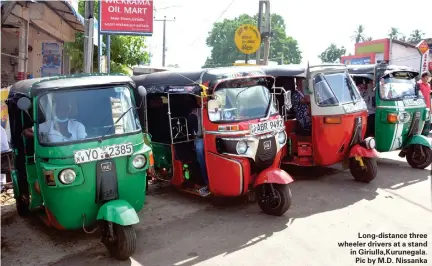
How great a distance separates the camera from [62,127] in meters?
4.51

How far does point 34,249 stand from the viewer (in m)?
4.75

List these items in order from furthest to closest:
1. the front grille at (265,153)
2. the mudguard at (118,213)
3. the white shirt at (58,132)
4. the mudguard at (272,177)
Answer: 1. the front grille at (265,153)
2. the mudguard at (272,177)
3. the white shirt at (58,132)
4. the mudguard at (118,213)

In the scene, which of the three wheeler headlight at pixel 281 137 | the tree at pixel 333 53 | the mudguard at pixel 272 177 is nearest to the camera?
the mudguard at pixel 272 177

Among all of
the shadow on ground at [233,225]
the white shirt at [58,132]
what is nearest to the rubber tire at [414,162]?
the shadow on ground at [233,225]

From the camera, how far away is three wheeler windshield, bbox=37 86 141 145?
4.48 meters

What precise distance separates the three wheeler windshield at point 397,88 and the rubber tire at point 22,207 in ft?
22.0

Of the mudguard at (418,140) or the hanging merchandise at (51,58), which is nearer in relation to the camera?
the mudguard at (418,140)

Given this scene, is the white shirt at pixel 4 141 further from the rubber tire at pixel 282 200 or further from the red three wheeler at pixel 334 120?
the red three wheeler at pixel 334 120

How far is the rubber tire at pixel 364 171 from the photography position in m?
7.06

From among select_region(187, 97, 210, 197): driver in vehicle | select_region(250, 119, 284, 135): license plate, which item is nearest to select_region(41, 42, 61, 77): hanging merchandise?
select_region(187, 97, 210, 197): driver in vehicle

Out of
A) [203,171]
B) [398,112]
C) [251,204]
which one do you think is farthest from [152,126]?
[398,112]

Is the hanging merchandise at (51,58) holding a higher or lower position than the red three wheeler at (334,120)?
higher

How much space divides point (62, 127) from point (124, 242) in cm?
145

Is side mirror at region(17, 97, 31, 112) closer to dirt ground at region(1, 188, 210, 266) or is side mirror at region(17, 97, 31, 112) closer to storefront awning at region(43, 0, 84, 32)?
dirt ground at region(1, 188, 210, 266)
